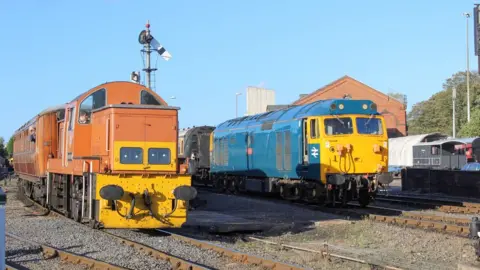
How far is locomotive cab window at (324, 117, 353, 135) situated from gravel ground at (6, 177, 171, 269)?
7843 millimetres

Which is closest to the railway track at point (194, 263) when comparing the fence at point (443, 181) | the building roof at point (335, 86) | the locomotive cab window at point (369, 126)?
the locomotive cab window at point (369, 126)

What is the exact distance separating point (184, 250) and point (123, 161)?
260 cm

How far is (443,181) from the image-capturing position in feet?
85.7

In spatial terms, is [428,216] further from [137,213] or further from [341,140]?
[137,213]

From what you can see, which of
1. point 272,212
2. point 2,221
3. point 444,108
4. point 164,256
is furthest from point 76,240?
point 444,108

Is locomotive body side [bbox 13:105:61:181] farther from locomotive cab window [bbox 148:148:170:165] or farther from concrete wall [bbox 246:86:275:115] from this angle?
concrete wall [bbox 246:86:275:115]

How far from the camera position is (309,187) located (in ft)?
62.1

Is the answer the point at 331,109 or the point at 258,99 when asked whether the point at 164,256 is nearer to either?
the point at 331,109

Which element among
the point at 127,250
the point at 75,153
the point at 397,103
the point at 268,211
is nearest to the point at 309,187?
the point at 268,211

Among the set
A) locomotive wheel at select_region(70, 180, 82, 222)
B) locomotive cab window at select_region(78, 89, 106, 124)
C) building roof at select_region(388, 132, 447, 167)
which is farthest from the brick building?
locomotive cab window at select_region(78, 89, 106, 124)

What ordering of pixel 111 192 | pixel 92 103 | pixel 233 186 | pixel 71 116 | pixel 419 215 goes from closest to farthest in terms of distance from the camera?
1. pixel 111 192
2. pixel 92 103
3. pixel 71 116
4. pixel 419 215
5. pixel 233 186

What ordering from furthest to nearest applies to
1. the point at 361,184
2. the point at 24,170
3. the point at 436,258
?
the point at 24,170, the point at 361,184, the point at 436,258

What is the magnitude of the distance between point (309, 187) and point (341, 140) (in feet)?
6.45

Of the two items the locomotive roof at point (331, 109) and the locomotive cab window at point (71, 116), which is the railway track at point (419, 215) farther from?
the locomotive cab window at point (71, 116)
